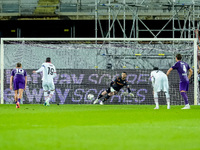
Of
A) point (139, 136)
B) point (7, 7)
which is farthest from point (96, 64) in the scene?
point (139, 136)

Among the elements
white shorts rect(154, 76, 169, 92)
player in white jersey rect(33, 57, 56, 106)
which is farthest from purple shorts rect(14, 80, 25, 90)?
white shorts rect(154, 76, 169, 92)

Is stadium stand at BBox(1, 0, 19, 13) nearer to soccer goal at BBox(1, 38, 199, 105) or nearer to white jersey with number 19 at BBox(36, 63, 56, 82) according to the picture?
soccer goal at BBox(1, 38, 199, 105)

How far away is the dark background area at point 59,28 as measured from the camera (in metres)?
39.6

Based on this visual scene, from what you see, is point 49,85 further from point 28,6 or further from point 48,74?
point 28,6

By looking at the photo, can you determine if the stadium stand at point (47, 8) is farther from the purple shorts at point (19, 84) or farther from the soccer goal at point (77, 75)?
the purple shorts at point (19, 84)

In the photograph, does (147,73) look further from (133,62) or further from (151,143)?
(151,143)

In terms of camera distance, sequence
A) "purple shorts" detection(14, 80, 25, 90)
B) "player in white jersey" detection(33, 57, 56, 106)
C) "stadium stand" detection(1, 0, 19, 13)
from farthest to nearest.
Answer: "stadium stand" detection(1, 0, 19, 13) < "player in white jersey" detection(33, 57, 56, 106) < "purple shorts" detection(14, 80, 25, 90)

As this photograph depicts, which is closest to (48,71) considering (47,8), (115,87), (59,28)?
(115,87)

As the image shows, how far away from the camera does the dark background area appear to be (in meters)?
39.6

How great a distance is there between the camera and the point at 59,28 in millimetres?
41781

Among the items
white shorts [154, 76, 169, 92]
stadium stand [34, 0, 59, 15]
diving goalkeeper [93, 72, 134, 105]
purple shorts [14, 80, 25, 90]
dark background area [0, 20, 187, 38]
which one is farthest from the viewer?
dark background area [0, 20, 187, 38]

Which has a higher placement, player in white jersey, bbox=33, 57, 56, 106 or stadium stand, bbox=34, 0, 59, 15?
stadium stand, bbox=34, 0, 59, 15

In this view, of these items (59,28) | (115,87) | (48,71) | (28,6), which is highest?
(28,6)

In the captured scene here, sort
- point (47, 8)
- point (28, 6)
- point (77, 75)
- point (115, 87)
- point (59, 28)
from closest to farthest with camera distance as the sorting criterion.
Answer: point (115, 87) → point (77, 75) → point (47, 8) → point (28, 6) → point (59, 28)
